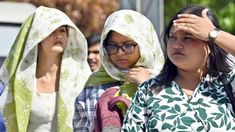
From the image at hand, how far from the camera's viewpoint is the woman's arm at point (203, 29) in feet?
11.1

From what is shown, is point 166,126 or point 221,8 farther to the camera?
point 221,8

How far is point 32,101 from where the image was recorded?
450 centimetres

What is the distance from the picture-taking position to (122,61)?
402cm

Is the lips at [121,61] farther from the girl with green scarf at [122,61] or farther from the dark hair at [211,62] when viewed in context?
the dark hair at [211,62]

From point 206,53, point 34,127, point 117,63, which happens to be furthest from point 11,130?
point 206,53

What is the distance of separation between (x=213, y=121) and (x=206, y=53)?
32cm

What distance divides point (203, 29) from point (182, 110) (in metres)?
0.35

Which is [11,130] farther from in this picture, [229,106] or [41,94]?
[229,106]

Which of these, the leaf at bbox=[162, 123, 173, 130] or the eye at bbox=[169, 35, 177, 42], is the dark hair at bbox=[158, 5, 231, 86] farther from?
the leaf at bbox=[162, 123, 173, 130]

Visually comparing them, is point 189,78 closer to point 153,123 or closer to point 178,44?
point 178,44

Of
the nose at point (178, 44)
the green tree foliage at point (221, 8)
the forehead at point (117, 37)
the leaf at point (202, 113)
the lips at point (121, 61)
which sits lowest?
the leaf at point (202, 113)

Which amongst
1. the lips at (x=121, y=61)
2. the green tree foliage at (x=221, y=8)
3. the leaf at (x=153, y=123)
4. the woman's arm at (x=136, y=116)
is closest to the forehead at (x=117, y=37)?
the lips at (x=121, y=61)

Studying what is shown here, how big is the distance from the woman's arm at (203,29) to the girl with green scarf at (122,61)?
0.55m

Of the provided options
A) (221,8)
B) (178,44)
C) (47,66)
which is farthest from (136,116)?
(221,8)
